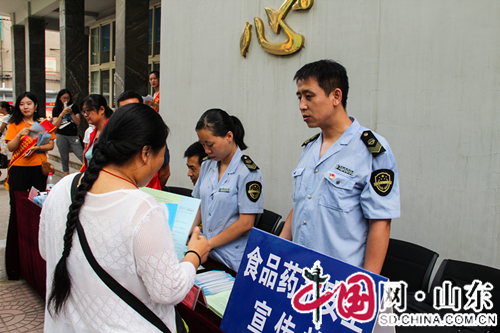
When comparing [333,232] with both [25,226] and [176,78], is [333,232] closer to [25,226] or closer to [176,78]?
[25,226]

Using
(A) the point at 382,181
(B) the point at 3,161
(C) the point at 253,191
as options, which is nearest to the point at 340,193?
(A) the point at 382,181

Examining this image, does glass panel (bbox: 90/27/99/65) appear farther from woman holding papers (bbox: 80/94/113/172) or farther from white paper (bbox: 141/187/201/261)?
white paper (bbox: 141/187/201/261)

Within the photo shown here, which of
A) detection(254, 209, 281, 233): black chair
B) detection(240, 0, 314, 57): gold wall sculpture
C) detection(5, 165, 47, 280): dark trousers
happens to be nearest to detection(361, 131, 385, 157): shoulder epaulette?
detection(254, 209, 281, 233): black chair

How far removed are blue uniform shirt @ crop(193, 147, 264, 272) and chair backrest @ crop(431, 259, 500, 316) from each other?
3.07 feet

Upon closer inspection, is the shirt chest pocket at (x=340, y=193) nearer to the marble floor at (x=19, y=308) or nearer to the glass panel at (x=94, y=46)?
the marble floor at (x=19, y=308)

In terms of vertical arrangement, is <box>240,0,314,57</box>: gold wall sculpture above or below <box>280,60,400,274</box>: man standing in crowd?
above

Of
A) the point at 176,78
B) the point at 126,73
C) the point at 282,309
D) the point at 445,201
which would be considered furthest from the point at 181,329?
the point at 126,73

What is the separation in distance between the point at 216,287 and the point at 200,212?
0.73 m

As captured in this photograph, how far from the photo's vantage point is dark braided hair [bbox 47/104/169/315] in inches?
40.3

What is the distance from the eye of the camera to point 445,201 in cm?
232

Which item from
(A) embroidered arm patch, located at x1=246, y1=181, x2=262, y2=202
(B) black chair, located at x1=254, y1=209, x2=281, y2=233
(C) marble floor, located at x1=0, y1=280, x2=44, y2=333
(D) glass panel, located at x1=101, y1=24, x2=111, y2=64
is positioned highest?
(D) glass panel, located at x1=101, y1=24, x2=111, y2=64

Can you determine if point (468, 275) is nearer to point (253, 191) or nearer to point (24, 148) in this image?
point (253, 191)

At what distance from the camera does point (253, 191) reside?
2.03 m

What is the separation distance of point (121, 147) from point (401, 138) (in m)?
1.98
